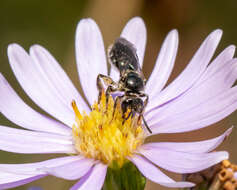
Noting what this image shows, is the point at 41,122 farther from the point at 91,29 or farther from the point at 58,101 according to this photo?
the point at 91,29

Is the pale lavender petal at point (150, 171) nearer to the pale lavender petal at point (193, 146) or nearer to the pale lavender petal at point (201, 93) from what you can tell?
the pale lavender petal at point (193, 146)

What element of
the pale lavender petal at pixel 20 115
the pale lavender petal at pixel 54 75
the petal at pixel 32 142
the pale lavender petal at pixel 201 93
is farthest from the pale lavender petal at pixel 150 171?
the pale lavender petal at pixel 54 75

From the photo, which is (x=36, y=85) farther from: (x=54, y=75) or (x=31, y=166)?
(x=31, y=166)

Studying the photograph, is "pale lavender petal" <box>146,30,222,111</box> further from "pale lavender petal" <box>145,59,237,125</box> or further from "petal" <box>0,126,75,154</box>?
"petal" <box>0,126,75,154</box>

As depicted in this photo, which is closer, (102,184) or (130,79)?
(102,184)

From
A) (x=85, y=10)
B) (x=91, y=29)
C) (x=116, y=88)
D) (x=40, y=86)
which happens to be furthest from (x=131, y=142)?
(x=85, y=10)

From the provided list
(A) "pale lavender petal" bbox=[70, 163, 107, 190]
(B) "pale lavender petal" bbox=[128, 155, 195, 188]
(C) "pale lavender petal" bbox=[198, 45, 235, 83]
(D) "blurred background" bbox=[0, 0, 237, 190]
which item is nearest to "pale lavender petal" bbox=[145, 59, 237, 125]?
(C) "pale lavender petal" bbox=[198, 45, 235, 83]
